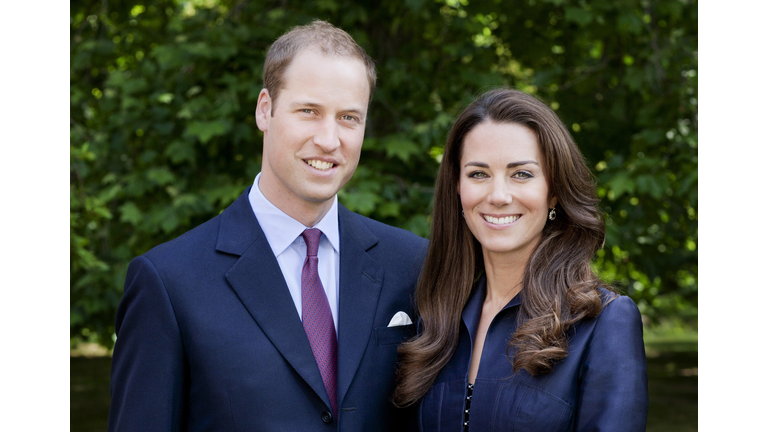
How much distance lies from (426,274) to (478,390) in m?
0.55

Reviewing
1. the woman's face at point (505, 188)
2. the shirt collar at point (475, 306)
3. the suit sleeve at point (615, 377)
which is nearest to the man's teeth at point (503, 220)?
the woman's face at point (505, 188)

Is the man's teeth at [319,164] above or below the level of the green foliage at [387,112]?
below

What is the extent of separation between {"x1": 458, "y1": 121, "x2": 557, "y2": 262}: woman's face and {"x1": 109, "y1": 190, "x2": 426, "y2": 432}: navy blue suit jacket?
52cm

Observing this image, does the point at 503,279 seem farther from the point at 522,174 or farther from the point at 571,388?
the point at 571,388

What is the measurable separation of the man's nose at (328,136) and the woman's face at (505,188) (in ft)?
1.61

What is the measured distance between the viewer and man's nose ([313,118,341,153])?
2539 mm

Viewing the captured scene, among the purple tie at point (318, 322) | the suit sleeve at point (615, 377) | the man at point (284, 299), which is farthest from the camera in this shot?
the purple tie at point (318, 322)

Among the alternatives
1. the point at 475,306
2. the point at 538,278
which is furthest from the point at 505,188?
the point at 475,306

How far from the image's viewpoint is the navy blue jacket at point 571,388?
2213mm

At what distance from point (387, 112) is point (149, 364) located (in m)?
3.80

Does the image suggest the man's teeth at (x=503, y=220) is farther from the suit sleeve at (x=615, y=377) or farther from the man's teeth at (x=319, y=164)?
the man's teeth at (x=319, y=164)

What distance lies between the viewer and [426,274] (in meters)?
2.82

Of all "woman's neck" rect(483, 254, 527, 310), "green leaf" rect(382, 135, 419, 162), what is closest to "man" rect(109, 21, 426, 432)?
"woman's neck" rect(483, 254, 527, 310)

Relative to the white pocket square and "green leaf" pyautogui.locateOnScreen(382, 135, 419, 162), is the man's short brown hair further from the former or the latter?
"green leaf" pyautogui.locateOnScreen(382, 135, 419, 162)
